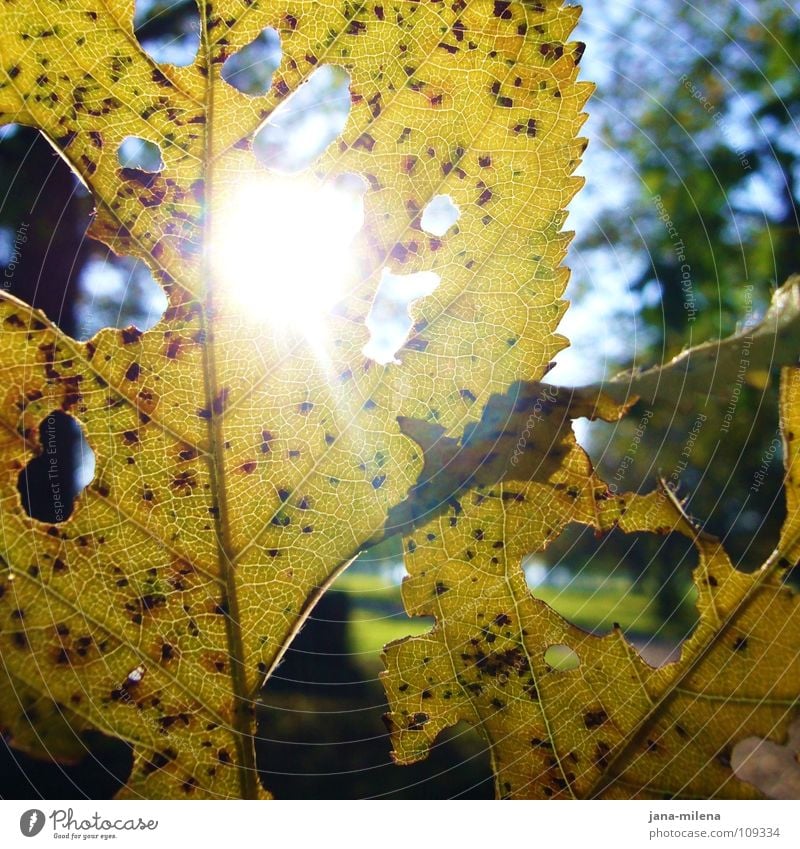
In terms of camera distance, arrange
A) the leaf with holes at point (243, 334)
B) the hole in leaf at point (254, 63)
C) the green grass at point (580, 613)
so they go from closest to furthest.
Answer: the leaf with holes at point (243, 334) < the hole in leaf at point (254, 63) < the green grass at point (580, 613)

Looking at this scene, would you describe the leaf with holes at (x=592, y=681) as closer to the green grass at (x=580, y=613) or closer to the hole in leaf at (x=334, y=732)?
the hole in leaf at (x=334, y=732)

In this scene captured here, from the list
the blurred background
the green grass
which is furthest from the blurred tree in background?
the green grass

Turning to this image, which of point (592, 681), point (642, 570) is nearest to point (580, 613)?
point (642, 570)

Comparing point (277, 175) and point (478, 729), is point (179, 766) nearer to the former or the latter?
point (478, 729)

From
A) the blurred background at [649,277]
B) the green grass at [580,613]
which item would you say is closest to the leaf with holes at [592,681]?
the blurred background at [649,277]

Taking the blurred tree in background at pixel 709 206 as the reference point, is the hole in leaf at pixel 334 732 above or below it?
below

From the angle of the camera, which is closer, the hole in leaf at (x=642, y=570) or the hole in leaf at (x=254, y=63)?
the hole in leaf at (x=254, y=63)
